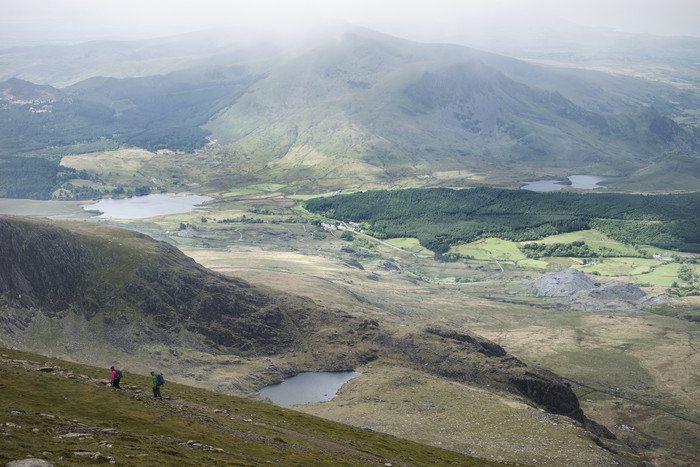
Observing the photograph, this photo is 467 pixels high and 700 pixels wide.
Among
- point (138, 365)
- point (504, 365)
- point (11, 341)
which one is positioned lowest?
point (504, 365)

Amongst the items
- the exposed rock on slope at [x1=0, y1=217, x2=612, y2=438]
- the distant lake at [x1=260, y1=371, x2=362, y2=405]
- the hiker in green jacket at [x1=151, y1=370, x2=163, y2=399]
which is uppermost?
the hiker in green jacket at [x1=151, y1=370, x2=163, y2=399]

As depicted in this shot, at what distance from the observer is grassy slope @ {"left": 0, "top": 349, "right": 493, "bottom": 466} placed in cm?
4894

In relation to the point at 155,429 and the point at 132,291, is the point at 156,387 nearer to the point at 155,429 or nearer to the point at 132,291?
the point at 155,429

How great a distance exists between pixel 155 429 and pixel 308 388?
252 ft

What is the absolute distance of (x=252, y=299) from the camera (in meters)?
161

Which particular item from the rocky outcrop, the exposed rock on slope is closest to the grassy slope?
the exposed rock on slope

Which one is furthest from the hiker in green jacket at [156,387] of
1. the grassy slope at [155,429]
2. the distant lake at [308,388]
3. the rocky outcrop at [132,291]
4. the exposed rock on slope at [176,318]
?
the rocky outcrop at [132,291]

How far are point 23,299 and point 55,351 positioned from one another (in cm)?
1606

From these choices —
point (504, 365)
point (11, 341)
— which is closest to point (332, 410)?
point (504, 365)

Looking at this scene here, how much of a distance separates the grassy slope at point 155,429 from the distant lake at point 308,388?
32.0m

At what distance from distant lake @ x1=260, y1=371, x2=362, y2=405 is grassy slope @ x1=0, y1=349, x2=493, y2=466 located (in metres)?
32.0

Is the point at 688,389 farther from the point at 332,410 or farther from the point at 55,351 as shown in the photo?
the point at 55,351

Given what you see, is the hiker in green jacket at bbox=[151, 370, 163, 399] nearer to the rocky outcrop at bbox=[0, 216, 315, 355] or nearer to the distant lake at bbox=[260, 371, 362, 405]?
the distant lake at bbox=[260, 371, 362, 405]

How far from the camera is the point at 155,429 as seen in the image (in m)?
60.4
